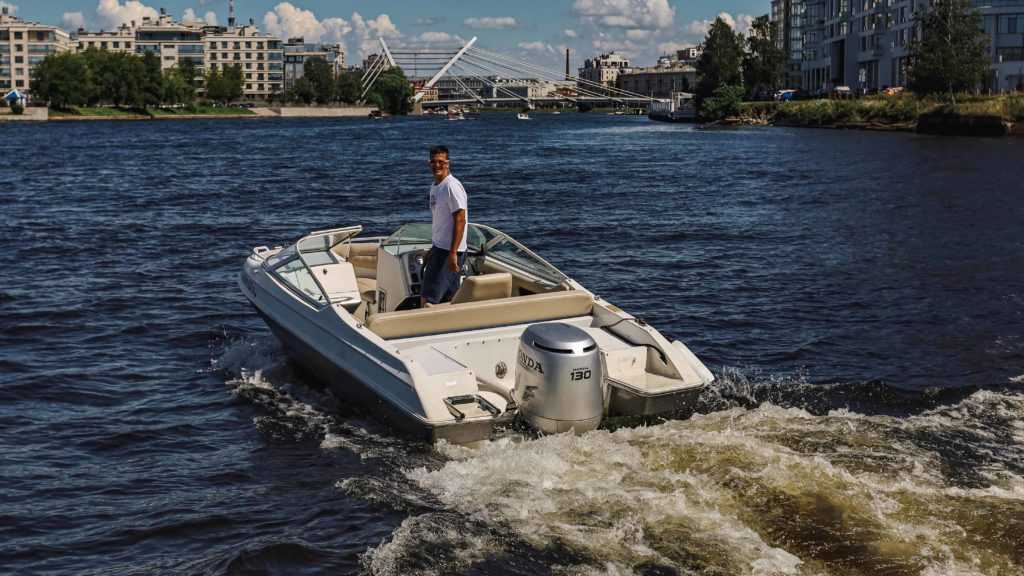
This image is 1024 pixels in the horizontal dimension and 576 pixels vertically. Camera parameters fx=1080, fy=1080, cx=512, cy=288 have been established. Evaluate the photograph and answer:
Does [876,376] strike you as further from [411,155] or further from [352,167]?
[411,155]

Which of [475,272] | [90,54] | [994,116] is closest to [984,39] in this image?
[994,116]

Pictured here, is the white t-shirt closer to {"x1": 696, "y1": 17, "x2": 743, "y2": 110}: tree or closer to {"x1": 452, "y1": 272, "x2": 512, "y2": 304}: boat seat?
{"x1": 452, "y1": 272, "x2": 512, "y2": 304}: boat seat

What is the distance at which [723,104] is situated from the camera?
118m

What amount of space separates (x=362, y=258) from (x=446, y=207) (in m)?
2.53

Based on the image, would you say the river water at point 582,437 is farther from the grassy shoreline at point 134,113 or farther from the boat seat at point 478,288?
the grassy shoreline at point 134,113

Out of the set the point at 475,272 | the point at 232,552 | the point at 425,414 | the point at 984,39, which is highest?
the point at 984,39

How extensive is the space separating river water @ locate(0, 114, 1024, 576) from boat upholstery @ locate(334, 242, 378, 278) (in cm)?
151

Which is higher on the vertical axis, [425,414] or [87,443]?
[425,414]

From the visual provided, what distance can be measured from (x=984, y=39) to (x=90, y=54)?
119244 millimetres

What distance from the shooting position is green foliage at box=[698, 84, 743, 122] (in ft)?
385

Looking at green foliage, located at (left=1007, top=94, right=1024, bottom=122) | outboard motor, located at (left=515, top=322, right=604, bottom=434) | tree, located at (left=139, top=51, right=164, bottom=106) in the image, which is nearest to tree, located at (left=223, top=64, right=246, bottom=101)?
tree, located at (left=139, top=51, right=164, bottom=106)

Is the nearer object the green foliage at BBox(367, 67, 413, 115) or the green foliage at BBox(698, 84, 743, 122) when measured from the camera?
the green foliage at BBox(698, 84, 743, 122)

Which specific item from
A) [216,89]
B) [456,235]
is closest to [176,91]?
[216,89]

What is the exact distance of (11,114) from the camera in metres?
124
